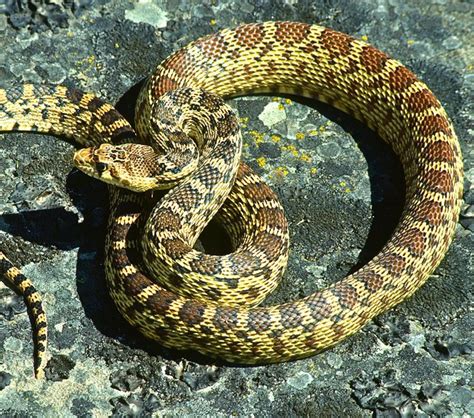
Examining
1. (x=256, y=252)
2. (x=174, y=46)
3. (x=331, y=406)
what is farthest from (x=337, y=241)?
(x=174, y=46)

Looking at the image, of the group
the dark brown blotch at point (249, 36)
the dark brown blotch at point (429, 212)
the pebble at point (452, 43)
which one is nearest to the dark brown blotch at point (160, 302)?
the dark brown blotch at point (429, 212)

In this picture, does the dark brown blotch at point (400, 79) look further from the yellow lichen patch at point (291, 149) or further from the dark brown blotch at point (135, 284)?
the dark brown blotch at point (135, 284)

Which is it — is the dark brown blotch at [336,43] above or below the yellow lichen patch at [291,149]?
above

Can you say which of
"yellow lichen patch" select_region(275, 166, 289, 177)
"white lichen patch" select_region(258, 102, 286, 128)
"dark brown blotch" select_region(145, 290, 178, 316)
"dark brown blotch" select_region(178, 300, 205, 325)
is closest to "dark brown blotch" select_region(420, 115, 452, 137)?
"yellow lichen patch" select_region(275, 166, 289, 177)

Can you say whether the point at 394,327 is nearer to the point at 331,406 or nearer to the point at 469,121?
the point at 331,406

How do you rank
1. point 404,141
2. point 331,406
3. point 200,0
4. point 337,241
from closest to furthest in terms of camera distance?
point 331,406 → point 337,241 → point 404,141 → point 200,0
